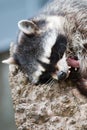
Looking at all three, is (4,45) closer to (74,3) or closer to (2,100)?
(2,100)

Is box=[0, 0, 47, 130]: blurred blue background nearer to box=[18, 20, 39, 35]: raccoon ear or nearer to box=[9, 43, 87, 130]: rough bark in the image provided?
box=[18, 20, 39, 35]: raccoon ear

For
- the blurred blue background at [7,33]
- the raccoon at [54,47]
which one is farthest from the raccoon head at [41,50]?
the blurred blue background at [7,33]

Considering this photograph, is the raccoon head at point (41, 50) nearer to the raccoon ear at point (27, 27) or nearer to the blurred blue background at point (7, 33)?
the raccoon ear at point (27, 27)

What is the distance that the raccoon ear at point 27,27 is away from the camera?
3.57 meters

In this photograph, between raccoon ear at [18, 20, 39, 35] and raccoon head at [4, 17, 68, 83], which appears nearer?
raccoon head at [4, 17, 68, 83]

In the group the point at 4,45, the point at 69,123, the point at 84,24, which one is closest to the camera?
the point at 69,123

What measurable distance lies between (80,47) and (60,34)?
14 cm

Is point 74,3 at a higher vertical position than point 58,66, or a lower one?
higher

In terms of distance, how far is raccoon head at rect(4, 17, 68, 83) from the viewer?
343 cm

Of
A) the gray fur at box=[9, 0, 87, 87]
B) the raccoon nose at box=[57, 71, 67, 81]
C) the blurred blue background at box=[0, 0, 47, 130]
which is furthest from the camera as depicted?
the blurred blue background at box=[0, 0, 47, 130]

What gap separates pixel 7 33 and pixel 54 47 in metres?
3.65

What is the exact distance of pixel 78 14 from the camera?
372 cm

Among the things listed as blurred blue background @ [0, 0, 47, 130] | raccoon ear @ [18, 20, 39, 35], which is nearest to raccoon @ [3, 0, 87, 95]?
raccoon ear @ [18, 20, 39, 35]

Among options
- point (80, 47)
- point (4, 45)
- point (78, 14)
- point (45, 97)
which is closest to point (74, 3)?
point (78, 14)
